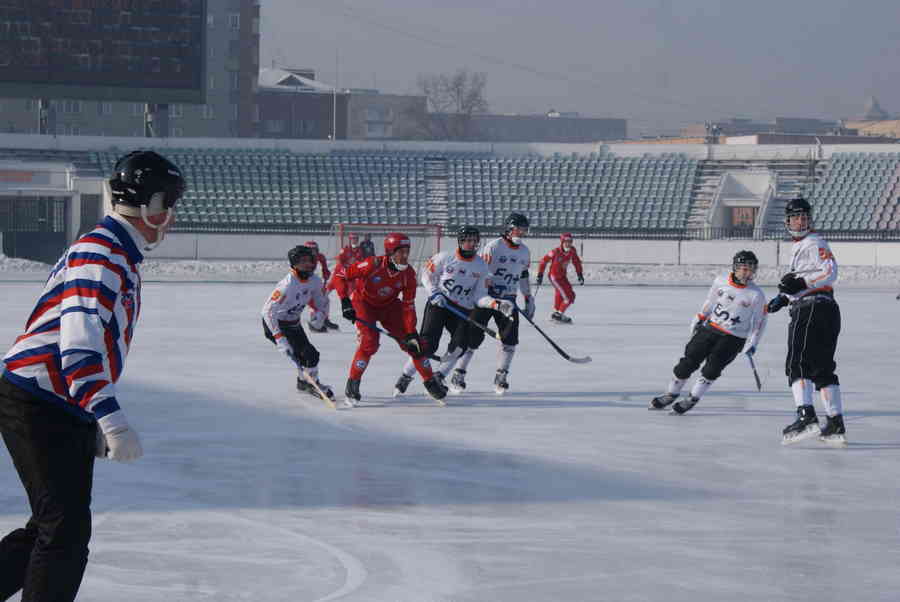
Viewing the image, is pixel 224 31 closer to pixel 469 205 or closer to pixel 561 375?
pixel 469 205

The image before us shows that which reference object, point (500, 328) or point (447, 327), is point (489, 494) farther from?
point (500, 328)

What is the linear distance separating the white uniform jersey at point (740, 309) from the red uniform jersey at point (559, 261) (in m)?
9.40

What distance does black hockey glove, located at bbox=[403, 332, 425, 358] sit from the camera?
34.0 feet

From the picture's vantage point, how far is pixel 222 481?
7266 mm

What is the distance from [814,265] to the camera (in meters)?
8.59

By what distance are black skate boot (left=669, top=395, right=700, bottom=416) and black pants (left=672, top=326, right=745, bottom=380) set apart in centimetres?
24

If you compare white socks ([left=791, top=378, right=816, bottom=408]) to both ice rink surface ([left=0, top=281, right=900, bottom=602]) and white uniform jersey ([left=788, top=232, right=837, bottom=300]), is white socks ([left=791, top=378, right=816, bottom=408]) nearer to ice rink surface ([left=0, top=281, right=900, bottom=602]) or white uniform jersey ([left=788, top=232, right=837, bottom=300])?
ice rink surface ([left=0, top=281, right=900, bottom=602])

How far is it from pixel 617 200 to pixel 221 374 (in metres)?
31.1

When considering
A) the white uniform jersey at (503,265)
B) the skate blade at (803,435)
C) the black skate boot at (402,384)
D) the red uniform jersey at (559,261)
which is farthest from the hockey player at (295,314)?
the red uniform jersey at (559,261)

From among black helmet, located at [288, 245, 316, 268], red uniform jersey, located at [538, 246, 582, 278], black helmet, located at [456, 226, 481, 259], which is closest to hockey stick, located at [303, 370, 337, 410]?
black helmet, located at [288, 245, 316, 268]

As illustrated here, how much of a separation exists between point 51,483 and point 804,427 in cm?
625

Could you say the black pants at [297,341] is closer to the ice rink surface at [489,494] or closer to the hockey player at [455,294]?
the ice rink surface at [489,494]

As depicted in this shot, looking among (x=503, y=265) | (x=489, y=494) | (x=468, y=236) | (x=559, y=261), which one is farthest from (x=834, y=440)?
(x=559, y=261)

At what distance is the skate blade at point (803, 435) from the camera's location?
870 centimetres
